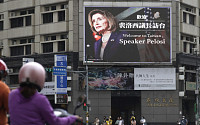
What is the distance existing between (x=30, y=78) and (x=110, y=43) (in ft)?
141

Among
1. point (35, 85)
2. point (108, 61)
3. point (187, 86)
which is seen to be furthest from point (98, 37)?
point (35, 85)

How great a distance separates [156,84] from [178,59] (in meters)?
3.94

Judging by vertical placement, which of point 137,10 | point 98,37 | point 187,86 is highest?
point 137,10

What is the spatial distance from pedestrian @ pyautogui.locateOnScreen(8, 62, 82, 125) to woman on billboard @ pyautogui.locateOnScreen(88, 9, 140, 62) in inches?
1676

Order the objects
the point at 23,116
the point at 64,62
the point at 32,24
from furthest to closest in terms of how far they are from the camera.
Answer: the point at 32,24, the point at 64,62, the point at 23,116

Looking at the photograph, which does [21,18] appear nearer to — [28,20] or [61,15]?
[28,20]

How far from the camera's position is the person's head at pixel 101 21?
47.8 meters

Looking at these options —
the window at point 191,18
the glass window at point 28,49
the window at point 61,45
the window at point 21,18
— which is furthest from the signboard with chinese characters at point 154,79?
the window at point 21,18

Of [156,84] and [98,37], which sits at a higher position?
[98,37]

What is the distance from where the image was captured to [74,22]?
48.5m

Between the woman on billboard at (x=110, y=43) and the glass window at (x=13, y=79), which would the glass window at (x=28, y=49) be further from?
the woman on billboard at (x=110, y=43)

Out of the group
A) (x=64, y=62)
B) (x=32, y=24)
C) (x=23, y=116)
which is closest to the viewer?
(x=23, y=116)

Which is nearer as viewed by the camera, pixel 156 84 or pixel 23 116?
pixel 23 116

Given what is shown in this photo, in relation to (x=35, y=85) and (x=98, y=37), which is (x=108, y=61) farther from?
(x=35, y=85)
